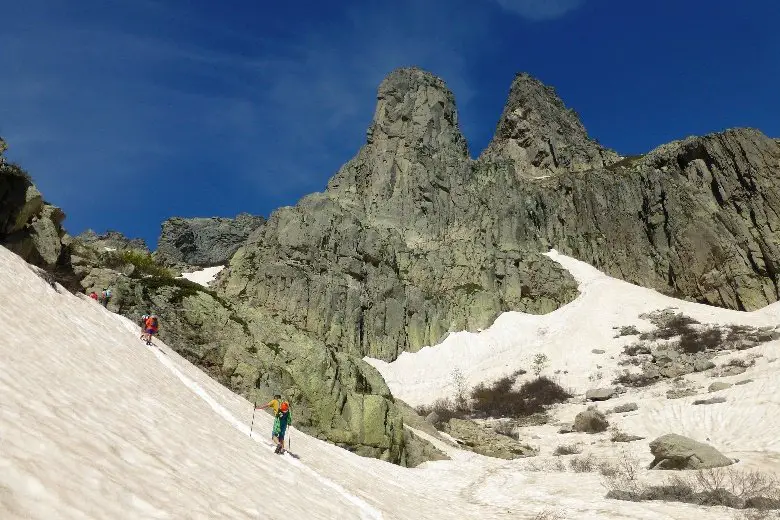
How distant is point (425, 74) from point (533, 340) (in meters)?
73.4

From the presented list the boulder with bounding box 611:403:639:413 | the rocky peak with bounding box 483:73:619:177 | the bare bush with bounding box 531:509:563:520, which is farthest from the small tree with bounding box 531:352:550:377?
the rocky peak with bounding box 483:73:619:177

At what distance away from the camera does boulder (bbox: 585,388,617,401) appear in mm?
44219

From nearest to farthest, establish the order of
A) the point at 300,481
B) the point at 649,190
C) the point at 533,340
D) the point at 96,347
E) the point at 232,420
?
the point at 300,481, the point at 96,347, the point at 232,420, the point at 533,340, the point at 649,190

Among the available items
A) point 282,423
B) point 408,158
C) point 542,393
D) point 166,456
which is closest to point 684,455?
point 282,423

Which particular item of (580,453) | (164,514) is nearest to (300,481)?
(164,514)

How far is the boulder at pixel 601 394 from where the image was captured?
4422 centimetres

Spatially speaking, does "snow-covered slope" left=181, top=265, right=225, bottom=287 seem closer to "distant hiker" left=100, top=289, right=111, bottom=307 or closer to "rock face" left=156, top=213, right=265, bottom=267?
"rock face" left=156, top=213, right=265, bottom=267

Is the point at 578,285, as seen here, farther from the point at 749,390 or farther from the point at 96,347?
the point at 96,347

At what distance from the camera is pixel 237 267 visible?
241ft

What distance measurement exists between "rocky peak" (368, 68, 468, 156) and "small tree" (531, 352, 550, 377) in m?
55.6

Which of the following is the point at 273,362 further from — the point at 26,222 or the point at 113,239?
the point at 113,239

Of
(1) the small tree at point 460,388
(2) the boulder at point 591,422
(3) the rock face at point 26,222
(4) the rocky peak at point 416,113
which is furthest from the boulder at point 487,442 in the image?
(4) the rocky peak at point 416,113

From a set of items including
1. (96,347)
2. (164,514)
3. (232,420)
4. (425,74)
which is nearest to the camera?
(164,514)

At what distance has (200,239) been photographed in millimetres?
154625
